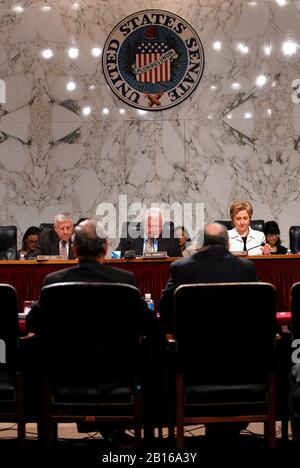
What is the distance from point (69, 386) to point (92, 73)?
6534mm

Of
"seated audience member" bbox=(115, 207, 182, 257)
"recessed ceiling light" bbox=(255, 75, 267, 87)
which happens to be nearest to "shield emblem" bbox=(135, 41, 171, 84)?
"recessed ceiling light" bbox=(255, 75, 267, 87)

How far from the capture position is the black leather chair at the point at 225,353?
3998 mm

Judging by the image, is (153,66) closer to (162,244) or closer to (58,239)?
(162,244)

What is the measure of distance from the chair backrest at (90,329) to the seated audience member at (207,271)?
0.54 metres

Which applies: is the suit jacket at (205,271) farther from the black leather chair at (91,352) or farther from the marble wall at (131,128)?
the marble wall at (131,128)

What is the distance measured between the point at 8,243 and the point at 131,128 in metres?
2.59

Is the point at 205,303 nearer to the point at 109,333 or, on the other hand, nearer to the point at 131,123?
the point at 109,333

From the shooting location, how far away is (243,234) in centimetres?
747

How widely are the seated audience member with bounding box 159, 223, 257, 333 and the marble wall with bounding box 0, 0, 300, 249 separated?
542cm

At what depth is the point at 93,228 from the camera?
443 centimetres

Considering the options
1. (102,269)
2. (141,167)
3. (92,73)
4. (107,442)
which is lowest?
(107,442)

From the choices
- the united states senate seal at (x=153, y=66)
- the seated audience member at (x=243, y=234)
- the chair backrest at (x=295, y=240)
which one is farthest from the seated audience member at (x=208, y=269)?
the united states senate seal at (x=153, y=66)
